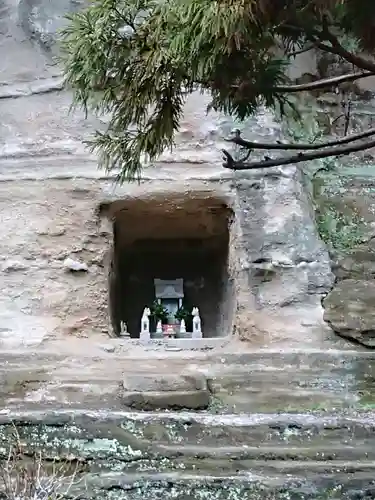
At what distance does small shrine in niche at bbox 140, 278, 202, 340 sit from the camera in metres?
3.62

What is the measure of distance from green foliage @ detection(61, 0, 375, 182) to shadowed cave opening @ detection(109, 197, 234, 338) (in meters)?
1.48

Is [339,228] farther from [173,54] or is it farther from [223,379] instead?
[173,54]

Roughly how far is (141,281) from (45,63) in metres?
1.28

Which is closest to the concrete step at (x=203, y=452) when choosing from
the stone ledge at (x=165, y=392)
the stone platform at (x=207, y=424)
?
the stone platform at (x=207, y=424)

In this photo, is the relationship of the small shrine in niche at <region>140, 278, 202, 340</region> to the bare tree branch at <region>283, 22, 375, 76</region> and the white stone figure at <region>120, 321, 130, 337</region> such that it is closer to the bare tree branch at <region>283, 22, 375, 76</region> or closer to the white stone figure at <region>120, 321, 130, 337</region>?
the white stone figure at <region>120, 321, 130, 337</region>

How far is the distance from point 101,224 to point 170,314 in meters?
0.72

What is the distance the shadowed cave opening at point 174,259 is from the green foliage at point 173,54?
1.48m

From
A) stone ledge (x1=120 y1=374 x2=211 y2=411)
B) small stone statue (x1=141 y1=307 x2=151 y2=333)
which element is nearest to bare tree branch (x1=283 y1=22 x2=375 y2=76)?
stone ledge (x1=120 y1=374 x2=211 y2=411)

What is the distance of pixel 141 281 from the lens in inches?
166

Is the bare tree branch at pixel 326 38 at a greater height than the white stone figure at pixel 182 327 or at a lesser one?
greater

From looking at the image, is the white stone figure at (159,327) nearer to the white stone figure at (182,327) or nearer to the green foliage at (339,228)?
the white stone figure at (182,327)

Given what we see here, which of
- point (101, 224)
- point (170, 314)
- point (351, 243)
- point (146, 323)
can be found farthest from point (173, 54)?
point (170, 314)

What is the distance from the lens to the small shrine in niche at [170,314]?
3.62 metres

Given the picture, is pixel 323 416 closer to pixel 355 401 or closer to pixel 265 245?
pixel 355 401
